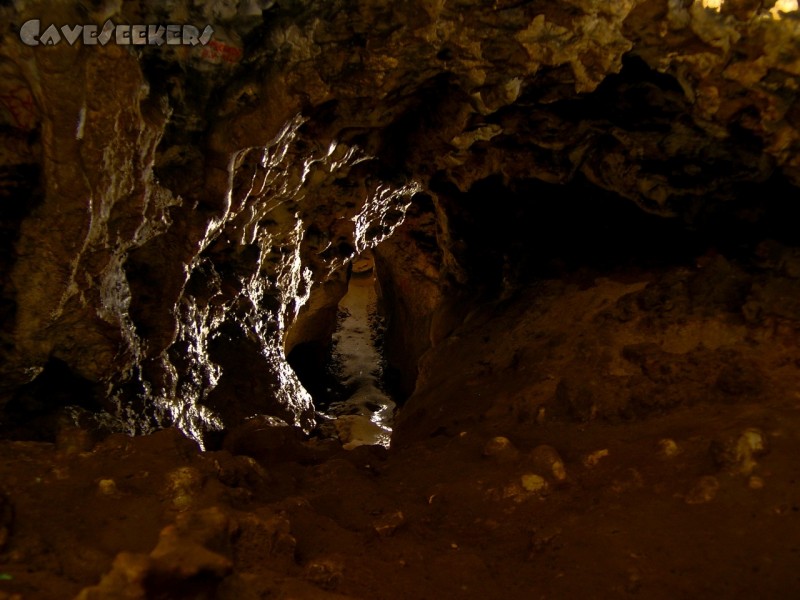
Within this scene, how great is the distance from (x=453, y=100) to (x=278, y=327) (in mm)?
3353

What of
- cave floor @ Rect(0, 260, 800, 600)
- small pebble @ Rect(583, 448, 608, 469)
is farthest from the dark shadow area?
small pebble @ Rect(583, 448, 608, 469)

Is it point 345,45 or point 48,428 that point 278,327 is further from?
point 345,45

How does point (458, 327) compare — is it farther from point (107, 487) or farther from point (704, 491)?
point (107, 487)

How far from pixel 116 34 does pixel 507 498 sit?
103 inches

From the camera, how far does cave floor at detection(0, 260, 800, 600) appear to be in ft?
5.19

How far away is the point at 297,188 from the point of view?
15.4 feet

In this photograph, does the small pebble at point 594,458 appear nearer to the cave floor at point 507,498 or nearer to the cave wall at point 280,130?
the cave floor at point 507,498

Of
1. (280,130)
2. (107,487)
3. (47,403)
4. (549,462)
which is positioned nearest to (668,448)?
(549,462)

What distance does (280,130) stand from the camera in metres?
3.45

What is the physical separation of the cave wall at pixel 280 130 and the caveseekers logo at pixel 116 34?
0.04 meters

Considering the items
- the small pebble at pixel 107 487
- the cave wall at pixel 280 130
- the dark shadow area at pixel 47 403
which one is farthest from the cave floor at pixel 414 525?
the dark shadow area at pixel 47 403

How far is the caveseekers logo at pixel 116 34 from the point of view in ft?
7.50

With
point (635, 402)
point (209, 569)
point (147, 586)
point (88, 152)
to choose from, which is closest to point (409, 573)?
point (209, 569)

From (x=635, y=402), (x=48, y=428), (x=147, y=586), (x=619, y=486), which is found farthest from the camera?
(x=48, y=428)
